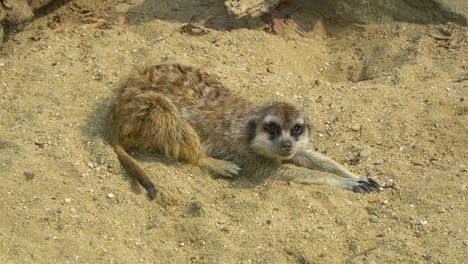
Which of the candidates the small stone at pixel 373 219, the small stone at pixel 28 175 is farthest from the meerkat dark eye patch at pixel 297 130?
the small stone at pixel 28 175

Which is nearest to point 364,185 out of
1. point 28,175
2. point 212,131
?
point 212,131

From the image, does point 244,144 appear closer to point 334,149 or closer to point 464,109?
point 334,149

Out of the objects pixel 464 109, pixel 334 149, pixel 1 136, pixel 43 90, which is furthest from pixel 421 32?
pixel 1 136

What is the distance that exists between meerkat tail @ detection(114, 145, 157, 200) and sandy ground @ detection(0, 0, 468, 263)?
4 centimetres

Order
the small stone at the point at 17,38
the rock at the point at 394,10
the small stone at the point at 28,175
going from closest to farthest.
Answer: the small stone at the point at 28,175 → the small stone at the point at 17,38 → the rock at the point at 394,10

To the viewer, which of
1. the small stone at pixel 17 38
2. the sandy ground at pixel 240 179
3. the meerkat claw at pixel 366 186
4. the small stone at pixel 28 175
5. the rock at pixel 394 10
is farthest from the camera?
the rock at pixel 394 10

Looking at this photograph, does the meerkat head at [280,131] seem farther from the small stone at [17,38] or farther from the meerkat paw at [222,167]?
the small stone at [17,38]

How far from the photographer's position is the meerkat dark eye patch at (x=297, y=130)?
416cm

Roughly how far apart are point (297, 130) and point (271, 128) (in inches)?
5.7

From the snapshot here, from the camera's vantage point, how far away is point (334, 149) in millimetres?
4469

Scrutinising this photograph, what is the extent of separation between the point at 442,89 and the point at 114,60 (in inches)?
84.7

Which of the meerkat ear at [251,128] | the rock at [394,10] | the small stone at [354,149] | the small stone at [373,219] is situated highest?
the rock at [394,10]

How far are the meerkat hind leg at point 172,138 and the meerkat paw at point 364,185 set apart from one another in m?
0.65

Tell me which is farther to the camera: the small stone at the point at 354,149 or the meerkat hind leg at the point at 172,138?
the small stone at the point at 354,149
